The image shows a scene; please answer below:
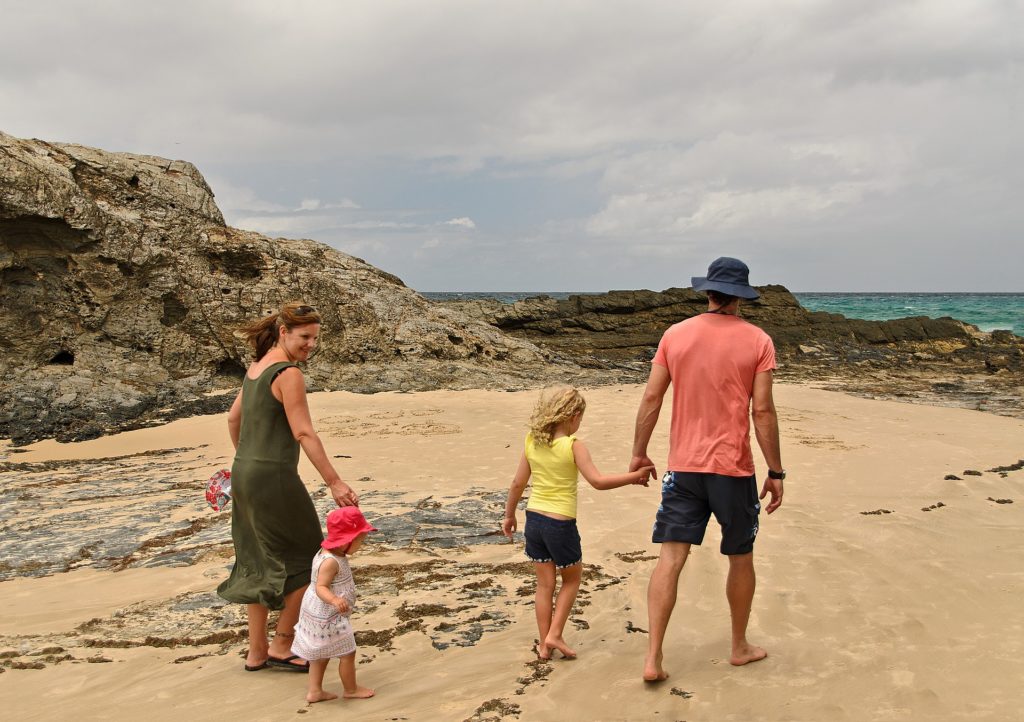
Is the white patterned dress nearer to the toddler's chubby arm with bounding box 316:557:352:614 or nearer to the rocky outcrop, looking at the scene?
the toddler's chubby arm with bounding box 316:557:352:614

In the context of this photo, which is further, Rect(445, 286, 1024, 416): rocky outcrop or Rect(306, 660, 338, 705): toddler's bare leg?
Rect(445, 286, 1024, 416): rocky outcrop

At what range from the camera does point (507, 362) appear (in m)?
17.6

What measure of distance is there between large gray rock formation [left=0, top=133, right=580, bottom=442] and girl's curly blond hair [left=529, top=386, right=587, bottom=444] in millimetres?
9841

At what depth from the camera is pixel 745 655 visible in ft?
12.6

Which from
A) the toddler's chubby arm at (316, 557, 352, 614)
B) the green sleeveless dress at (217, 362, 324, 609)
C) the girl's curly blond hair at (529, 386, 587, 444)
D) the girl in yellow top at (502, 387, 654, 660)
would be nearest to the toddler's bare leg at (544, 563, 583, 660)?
the girl in yellow top at (502, 387, 654, 660)

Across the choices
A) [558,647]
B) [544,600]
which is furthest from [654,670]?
[544,600]

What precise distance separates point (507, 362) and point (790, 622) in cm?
1339

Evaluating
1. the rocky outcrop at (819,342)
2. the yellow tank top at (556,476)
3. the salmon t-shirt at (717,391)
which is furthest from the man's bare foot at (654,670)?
the rocky outcrop at (819,342)

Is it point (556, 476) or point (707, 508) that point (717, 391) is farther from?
point (556, 476)

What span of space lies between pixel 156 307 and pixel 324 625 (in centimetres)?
1318

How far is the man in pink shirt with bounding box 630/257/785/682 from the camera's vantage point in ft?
11.9

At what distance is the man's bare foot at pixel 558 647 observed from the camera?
383 centimetres

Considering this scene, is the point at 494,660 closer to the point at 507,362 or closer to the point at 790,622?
the point at 790,622

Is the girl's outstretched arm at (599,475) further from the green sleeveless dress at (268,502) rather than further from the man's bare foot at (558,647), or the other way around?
the green sleeveless dress at (268,502)
